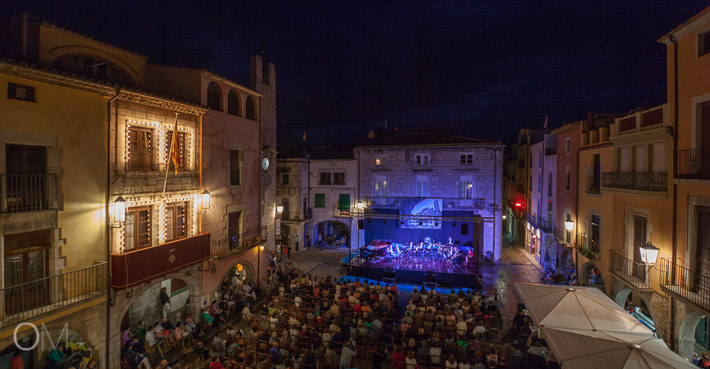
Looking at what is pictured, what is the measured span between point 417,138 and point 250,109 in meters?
16.6

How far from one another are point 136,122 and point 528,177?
3180 cm

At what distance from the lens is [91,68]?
41.3 ft

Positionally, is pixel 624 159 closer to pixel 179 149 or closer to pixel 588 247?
pixel 588 247

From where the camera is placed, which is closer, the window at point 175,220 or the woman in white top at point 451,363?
the woman in white top at point 451,363

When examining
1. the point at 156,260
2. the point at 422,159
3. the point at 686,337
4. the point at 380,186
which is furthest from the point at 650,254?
the point at 380,186

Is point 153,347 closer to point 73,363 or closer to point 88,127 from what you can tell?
point 73,363

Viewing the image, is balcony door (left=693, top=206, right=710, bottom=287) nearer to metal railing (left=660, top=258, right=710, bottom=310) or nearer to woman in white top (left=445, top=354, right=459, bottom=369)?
metal railing (left=660, top=258, right=710, bottom=310)

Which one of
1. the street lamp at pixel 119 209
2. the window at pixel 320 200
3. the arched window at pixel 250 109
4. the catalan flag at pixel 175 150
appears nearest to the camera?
the street lamp at pixel 119 209

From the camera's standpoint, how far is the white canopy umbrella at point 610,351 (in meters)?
7.14

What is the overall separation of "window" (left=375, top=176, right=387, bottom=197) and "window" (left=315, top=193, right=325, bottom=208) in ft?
17.3

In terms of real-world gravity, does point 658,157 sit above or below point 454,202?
above

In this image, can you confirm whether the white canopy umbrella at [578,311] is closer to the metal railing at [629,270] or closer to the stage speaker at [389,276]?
the metal railing at [629,270]

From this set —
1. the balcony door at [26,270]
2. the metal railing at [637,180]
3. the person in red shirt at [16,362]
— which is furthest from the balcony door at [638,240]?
the person in red shirt at [16,362]

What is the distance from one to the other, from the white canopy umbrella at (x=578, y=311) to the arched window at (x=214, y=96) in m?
15.7
